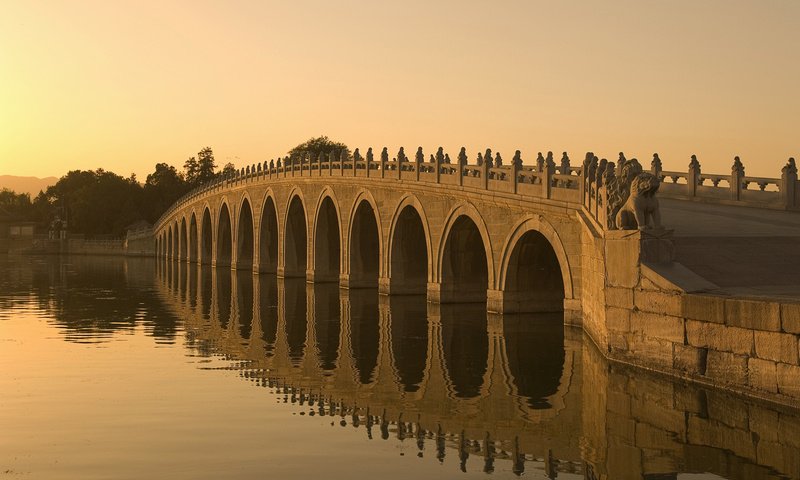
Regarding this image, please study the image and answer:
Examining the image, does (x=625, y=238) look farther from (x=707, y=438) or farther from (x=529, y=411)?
(x=707, y=438)

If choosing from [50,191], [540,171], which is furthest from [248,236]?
[50,191]

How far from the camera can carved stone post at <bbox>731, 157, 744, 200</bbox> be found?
1120 inches

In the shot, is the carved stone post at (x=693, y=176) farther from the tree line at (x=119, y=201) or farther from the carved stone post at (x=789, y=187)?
the tree line at (x=119, y=201)

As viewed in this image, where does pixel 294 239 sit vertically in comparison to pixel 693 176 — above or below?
below

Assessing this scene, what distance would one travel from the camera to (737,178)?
93.5 feet

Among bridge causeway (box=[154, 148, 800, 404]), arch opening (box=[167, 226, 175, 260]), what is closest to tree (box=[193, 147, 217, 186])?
arch opening (box=[167, 226, 175, 260])

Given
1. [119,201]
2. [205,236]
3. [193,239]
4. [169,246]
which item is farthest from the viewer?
[119,201]

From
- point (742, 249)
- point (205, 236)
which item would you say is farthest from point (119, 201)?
point (742, 249)

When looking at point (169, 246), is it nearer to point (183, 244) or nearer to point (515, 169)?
point (183, 244)

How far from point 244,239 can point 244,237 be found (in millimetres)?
148

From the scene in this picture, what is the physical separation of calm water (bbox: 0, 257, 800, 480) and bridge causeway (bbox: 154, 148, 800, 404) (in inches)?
33.0

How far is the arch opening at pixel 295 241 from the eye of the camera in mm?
54469

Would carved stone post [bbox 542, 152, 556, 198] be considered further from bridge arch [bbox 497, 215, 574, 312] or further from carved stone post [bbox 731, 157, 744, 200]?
carved stone post [bbox 731, 157, 744, 200]

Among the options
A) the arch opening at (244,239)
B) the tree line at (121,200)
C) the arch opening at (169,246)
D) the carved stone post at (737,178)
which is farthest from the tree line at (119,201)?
the carved stone post at (737,178)
